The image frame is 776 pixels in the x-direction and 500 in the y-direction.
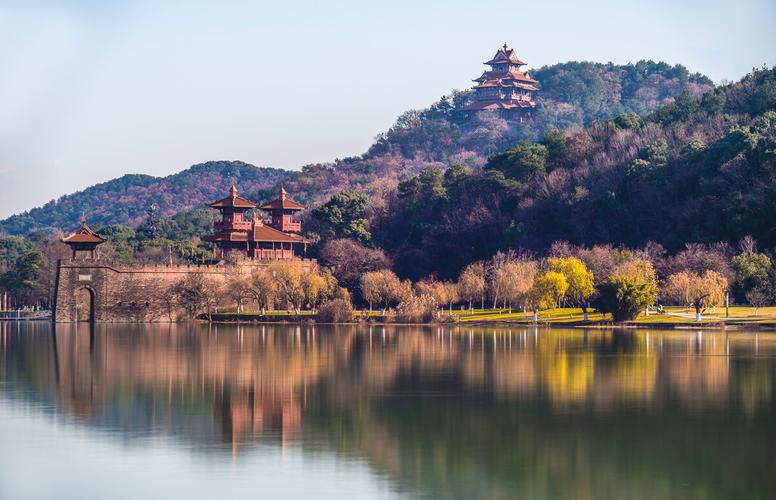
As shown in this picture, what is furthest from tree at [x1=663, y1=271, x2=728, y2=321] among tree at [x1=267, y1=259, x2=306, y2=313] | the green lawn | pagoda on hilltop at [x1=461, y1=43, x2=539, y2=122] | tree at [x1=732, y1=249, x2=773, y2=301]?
pagoda on hilltop at [x1=461, y1=43, x2=539, y2=122]

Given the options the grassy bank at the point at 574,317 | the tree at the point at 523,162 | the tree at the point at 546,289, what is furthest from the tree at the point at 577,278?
the tree at the point at 523,162

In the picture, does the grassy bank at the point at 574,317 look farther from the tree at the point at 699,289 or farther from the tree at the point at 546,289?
the tree at the point at 546,289

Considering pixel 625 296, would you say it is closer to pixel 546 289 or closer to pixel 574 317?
pixel 546 289

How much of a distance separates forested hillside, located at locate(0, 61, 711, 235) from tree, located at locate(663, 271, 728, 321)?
80529mm

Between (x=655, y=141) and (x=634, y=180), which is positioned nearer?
(x=634, y=180)

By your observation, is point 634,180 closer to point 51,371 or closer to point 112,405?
point 51,371

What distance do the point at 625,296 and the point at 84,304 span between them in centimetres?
3958

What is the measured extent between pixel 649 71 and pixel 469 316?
129112mm

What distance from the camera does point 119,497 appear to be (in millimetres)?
22453

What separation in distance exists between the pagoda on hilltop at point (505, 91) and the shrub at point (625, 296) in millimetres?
105072

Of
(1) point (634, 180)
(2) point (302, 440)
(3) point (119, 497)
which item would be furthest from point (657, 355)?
(1) point (634, 180)

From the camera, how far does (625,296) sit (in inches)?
2598

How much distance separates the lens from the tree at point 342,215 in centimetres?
9738

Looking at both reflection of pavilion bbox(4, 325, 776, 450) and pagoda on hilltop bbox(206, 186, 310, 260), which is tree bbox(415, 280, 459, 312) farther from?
reflection of pavilion bbox(4, 325, 776, 450)
